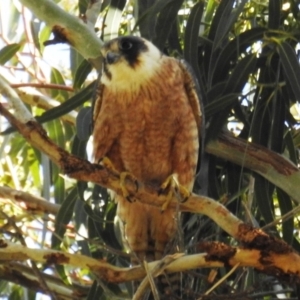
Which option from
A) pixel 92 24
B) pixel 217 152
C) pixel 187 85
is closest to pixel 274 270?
pixel 217 152

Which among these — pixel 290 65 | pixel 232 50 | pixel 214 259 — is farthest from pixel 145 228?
pixel 214 259

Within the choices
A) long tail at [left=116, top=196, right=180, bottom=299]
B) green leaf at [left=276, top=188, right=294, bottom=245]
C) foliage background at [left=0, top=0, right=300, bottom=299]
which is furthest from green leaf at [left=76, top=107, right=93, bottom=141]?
green leaf at [left=276, top=188, right=294, bottom=245]

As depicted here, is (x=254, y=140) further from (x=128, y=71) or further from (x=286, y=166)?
(x=128, y=71)

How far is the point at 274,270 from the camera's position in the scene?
1.97 metres

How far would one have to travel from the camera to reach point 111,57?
2762 mm

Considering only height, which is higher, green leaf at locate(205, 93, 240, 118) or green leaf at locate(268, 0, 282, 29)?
green leaf at locate(268, 0, 282, 29)

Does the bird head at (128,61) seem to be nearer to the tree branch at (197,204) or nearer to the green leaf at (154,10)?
the green leaf at (154,10)

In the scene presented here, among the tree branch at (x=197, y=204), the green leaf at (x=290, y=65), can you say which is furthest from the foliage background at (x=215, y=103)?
the tree branch at (x=197, y=204)

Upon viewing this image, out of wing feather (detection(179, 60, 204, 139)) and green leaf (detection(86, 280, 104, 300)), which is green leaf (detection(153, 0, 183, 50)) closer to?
wing feather (detection(179, 60, 204, 139))

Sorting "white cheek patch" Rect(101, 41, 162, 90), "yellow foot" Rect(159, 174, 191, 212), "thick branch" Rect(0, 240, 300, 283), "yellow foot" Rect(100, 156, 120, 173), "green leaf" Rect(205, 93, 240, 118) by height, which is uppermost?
"white cheek patch" Rect(101, 41, 162, 90)

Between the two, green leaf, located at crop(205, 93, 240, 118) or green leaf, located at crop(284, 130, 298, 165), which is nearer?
green leaf, located at crop(205, 93, 240, 118)

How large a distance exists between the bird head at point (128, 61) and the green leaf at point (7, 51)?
1.61 feet

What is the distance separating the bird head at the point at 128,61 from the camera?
9.08 feet

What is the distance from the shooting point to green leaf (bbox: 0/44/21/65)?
313cm
